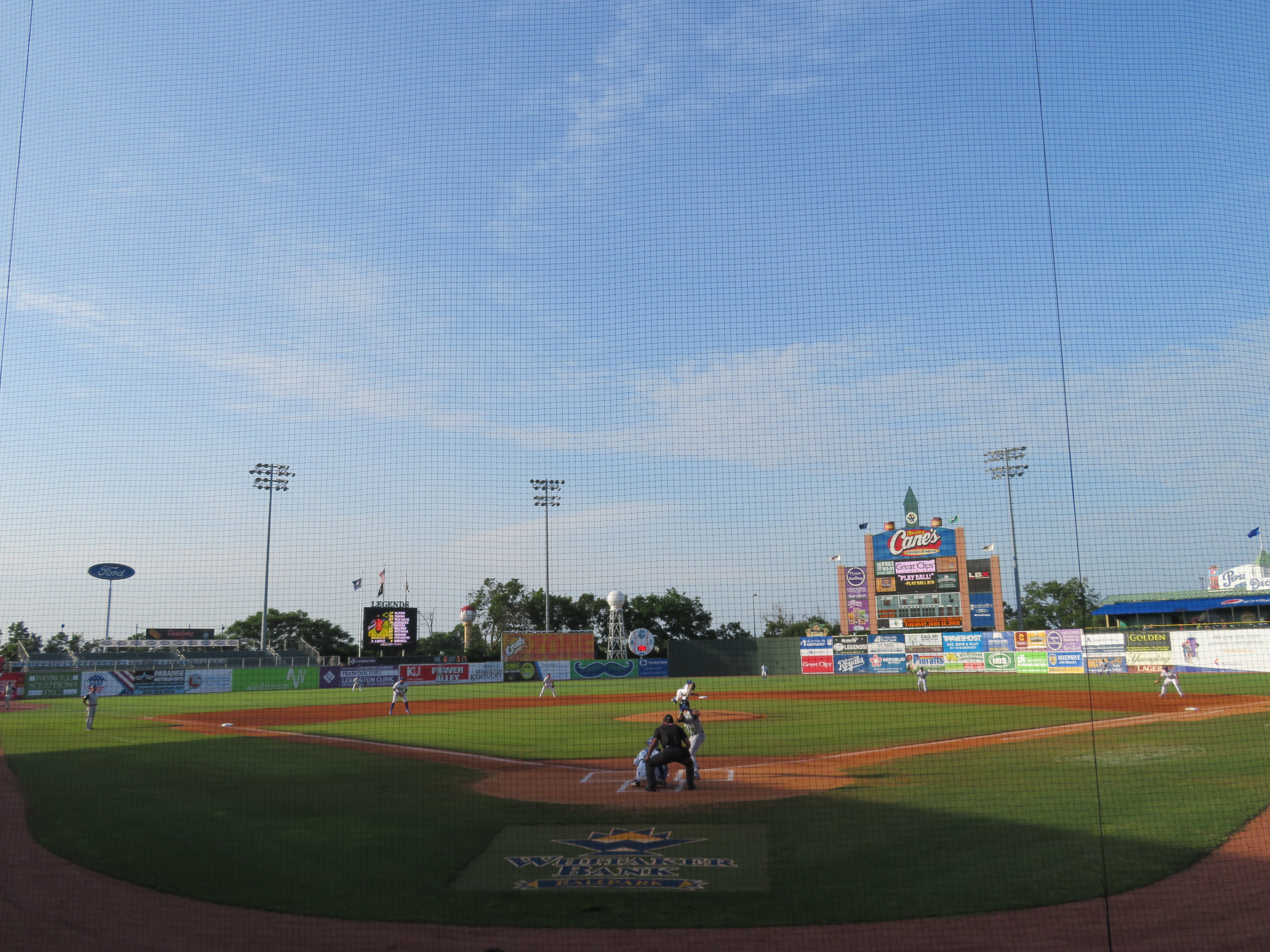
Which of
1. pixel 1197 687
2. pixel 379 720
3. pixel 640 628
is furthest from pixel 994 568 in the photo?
pixel 379 720

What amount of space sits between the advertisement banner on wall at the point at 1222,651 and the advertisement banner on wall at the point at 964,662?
335 inches

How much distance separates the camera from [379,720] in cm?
2448

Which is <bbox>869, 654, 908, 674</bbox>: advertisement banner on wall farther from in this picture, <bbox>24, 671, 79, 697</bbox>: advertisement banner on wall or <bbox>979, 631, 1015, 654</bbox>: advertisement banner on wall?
<bbox>24, 671, 79, 697</bbox>: advertisement banner on wall

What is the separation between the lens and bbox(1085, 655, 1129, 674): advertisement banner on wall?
126ft

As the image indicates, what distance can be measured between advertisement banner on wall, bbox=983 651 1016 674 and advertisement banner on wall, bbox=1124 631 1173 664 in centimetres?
490

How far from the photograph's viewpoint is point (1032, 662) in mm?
40656

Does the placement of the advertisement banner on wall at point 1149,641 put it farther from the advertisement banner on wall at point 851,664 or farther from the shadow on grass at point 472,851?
the shadow on grass at point 472,851

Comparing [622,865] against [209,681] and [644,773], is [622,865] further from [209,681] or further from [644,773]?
[209,681]

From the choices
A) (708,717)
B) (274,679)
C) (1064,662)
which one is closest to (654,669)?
(274,679)

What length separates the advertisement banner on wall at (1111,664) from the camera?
3853cm

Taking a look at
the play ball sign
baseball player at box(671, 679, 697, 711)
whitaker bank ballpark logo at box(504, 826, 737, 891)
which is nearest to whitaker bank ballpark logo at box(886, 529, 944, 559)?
the play ball sign

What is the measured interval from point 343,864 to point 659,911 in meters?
3.46

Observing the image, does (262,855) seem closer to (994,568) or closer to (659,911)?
(659,911)

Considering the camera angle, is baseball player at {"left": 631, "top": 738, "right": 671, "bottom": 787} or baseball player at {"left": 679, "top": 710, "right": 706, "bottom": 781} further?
baseball player at {"left": 679, "top": 710, "right": 706, "bottom": 781}
